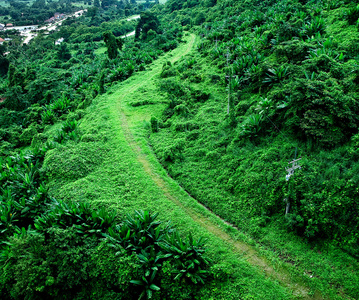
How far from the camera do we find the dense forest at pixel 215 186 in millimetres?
8141

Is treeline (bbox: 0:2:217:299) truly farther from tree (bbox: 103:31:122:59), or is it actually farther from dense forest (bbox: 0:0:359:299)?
tree (bbox: 103:31:122:59)

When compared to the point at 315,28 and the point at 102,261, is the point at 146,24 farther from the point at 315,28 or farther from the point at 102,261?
the point at 102,261

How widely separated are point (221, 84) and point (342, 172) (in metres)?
12.1

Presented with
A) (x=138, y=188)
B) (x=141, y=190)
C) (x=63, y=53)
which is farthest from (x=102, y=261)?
(x=63, y=53)

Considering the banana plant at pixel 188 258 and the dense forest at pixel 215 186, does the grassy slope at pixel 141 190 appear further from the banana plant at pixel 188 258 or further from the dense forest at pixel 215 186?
the banana plant at pixel 188 258

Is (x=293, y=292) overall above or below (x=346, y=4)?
below

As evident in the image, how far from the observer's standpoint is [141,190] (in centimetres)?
1209

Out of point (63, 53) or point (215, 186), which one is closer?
point (215, 186)

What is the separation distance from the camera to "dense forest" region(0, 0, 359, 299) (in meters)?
8.14

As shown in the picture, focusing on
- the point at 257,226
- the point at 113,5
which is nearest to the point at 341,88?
the point at 257,226

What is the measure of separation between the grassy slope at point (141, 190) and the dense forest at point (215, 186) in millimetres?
72

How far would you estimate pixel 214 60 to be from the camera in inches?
937

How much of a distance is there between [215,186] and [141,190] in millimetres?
3565

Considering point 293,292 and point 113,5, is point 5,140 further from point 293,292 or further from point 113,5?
point 113,5
